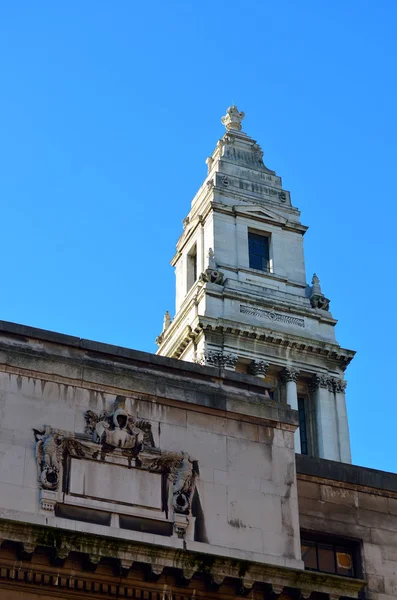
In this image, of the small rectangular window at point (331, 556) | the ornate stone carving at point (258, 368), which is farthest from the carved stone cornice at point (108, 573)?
the ornate stone carving at point (258, 368)

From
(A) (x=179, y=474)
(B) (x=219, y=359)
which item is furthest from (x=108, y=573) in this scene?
(B) (x=219, y=359)

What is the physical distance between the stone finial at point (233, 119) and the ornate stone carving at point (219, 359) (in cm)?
2172

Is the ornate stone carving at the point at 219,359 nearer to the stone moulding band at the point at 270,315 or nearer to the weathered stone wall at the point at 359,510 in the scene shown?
the stone moulding band at the point at 270,315

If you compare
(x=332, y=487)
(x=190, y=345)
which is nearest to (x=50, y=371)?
(x=332, y=487)

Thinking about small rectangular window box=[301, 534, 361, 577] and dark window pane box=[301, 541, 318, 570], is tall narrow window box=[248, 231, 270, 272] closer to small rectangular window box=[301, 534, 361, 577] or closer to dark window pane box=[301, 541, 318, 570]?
small rectangular window box=[301, 534, 361, 577]

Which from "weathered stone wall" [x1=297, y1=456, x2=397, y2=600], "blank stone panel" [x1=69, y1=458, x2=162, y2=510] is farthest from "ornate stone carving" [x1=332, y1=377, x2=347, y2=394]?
"blank stone panel" [x1=69, y1=458, x2=162, y2=510]

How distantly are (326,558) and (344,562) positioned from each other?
0.47m

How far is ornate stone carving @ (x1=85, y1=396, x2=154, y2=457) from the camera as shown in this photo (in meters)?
26.3

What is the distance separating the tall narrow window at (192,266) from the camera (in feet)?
243

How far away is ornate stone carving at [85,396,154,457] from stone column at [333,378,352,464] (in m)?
40.2

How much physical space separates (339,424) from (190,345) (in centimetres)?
898

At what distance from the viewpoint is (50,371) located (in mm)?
26672

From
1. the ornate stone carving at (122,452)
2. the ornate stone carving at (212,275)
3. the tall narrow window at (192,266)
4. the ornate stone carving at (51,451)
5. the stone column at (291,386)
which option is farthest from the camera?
the tall narrow window at (192,266)

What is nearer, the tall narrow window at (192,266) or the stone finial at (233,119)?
the tall narrow window at (192,266)
